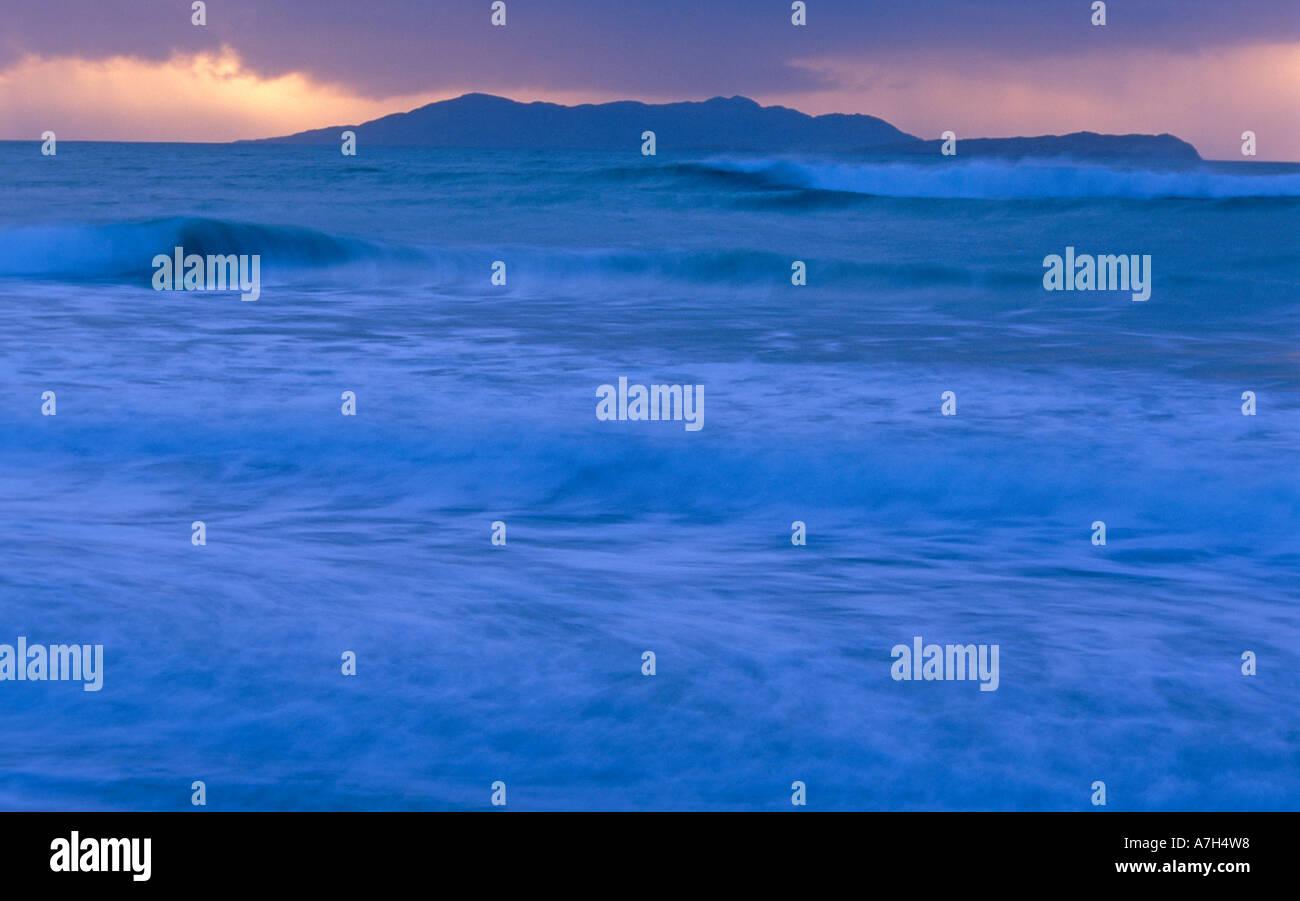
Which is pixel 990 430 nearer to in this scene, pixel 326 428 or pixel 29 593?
pixel 326 428

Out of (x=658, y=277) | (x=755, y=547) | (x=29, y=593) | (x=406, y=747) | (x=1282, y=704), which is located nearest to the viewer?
(x=406, y=747)

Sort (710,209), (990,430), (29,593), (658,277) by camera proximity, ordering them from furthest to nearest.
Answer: (710,209) → (658,277) → (990,430) → (29,593)

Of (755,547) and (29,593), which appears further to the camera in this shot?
(755,547)

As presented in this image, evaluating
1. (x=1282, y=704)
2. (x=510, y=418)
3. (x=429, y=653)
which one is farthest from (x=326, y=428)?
(x=1282, y=704)

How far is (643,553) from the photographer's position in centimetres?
496

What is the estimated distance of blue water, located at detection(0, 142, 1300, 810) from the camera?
10.2 feet

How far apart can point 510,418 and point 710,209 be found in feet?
65.5

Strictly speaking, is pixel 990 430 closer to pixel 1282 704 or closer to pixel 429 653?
pixel 1282 704

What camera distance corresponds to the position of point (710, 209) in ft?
86.2

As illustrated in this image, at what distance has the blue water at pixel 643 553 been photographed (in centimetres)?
312

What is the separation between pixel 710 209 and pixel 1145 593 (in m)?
22.5

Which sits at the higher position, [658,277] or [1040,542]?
[658,277]
